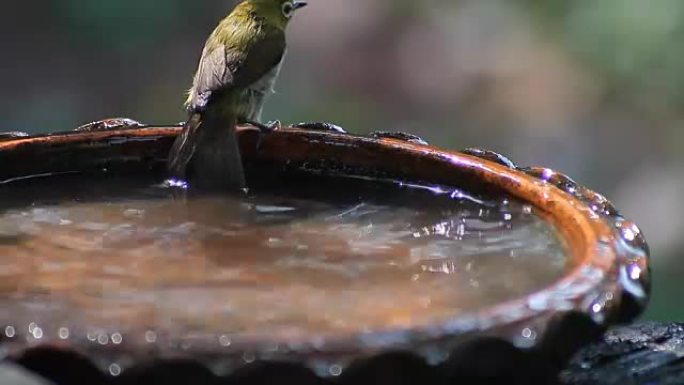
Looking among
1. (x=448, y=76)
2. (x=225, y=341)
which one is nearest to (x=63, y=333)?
(x=225, y=341)

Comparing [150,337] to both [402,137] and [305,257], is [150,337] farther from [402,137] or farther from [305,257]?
[402,137]

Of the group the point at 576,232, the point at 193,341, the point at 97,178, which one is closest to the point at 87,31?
the point at 97,178

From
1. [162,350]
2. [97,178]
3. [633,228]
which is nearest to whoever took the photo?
[162,350]

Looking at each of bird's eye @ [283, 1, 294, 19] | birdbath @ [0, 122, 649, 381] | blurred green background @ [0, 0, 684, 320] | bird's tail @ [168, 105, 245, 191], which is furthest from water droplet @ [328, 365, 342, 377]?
blurred green background @ [0, 0, 684, 320]

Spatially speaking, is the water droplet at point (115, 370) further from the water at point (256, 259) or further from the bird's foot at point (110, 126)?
the bird's foot at point (110, 126)

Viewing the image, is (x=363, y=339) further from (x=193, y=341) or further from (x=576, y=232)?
(x=576, y=232)

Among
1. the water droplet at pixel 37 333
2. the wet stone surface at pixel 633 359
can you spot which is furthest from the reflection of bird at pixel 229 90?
the water droplet at pixel 37 333
